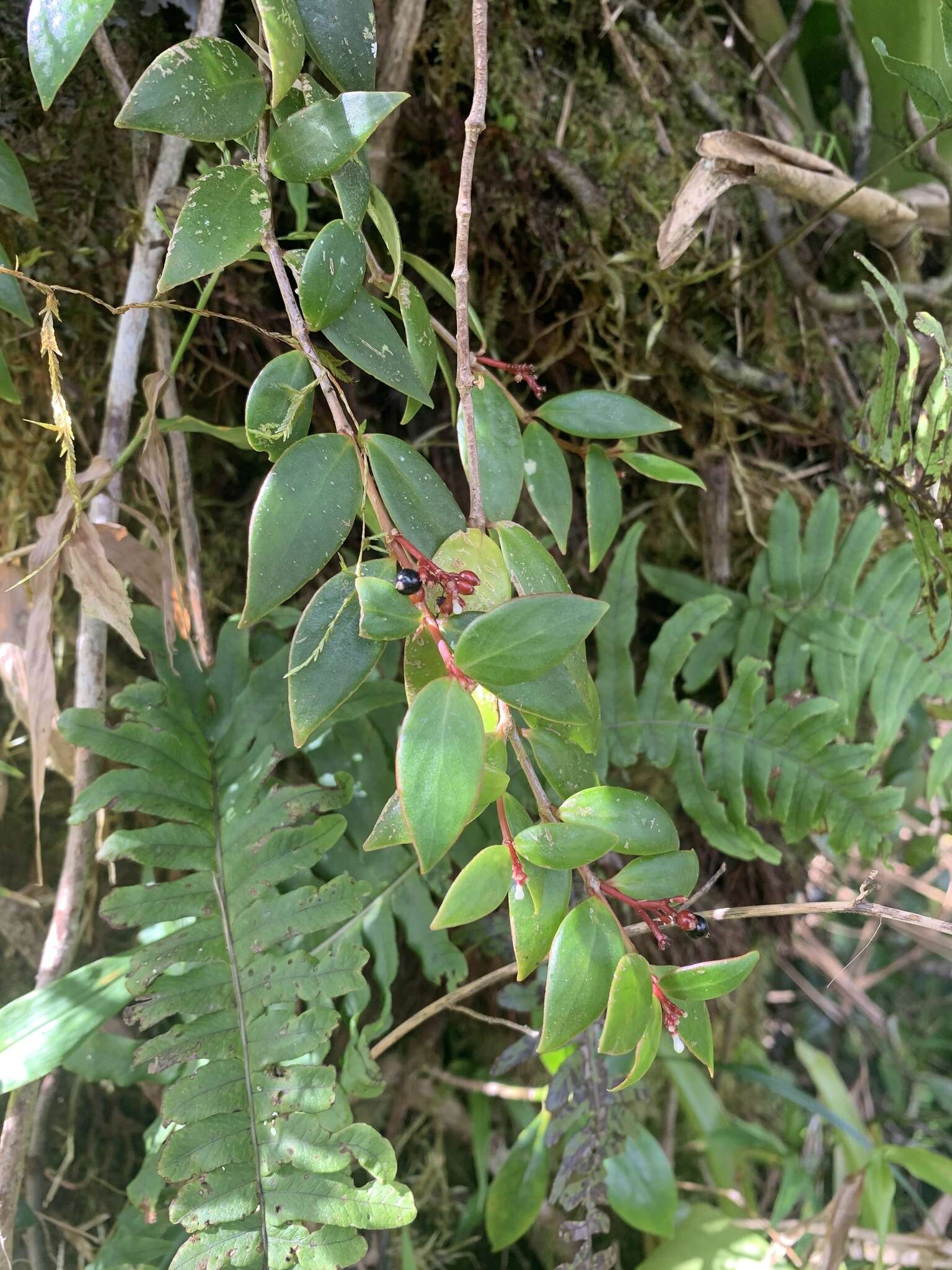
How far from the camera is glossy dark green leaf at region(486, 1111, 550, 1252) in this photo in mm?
1112

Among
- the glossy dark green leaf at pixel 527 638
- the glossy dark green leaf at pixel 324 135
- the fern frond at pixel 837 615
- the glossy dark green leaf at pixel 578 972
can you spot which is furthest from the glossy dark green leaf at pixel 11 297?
the fern frond at pixel 837 615

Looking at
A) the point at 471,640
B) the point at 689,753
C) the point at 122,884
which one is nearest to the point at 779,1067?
the point at 689,753

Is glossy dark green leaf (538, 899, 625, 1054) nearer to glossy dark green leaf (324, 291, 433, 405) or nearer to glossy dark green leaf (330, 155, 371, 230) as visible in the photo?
glossy dark green leaf (324, 291, 433, 405)

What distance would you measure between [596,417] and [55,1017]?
2.46 feet

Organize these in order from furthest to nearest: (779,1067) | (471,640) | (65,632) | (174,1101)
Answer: (779,1067), (65,632), (174,1101), (471,640)

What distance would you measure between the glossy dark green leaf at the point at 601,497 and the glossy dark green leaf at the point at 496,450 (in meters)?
0.14

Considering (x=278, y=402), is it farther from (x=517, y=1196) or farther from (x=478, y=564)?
(x=517, y=1196)

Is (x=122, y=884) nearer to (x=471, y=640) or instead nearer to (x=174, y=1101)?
(x=174, y=1101)

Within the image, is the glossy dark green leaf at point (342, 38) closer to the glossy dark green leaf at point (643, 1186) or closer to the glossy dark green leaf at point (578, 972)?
the glossy dark green leaf at point (578, 972)

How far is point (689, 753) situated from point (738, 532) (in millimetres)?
351

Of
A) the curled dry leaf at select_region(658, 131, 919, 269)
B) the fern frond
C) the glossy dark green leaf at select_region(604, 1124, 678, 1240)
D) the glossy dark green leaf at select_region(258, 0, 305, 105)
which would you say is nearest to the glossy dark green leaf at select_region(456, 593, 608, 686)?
the glossy dark green leaf at select_region(258, 0, 305, 105)

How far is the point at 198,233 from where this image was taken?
531mm

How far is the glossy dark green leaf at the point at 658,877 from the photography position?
1.89ft

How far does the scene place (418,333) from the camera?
653 millimetres
